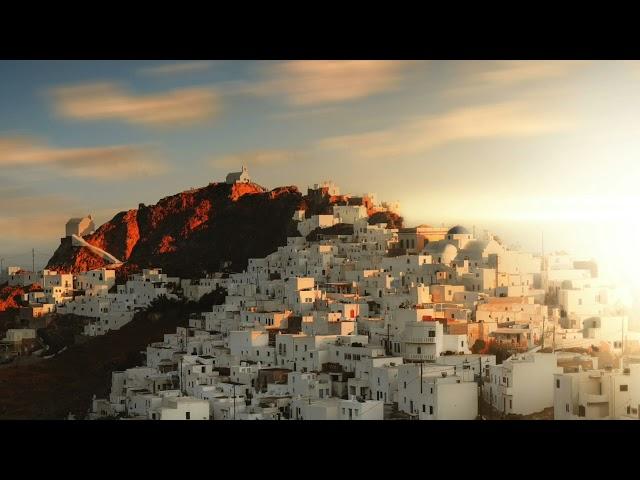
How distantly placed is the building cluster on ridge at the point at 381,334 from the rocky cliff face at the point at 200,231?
3.37ft

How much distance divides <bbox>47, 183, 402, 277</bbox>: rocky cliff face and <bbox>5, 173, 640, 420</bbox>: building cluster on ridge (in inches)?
40.4

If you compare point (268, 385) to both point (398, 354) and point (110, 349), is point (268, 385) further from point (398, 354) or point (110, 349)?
point (110, 349)

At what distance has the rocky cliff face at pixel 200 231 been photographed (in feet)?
68.3

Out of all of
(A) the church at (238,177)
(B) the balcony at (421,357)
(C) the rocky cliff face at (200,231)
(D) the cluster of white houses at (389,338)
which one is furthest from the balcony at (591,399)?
(C) the rocky cliff face at (200,231)

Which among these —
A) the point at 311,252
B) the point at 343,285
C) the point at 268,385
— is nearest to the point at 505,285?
the point at 343,285

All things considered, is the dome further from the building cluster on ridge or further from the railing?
the railing

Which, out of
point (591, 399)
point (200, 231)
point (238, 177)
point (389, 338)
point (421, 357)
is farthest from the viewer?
point (200, 231)

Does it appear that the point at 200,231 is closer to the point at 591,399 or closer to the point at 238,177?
the point at 238,177

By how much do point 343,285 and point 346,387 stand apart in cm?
440

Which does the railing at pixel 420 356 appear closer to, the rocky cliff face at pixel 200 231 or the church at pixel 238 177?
the church at pixel 238 177

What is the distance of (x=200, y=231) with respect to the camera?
22656 mm

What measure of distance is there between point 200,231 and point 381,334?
9.99m

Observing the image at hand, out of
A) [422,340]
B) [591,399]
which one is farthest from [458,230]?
[591,399]
